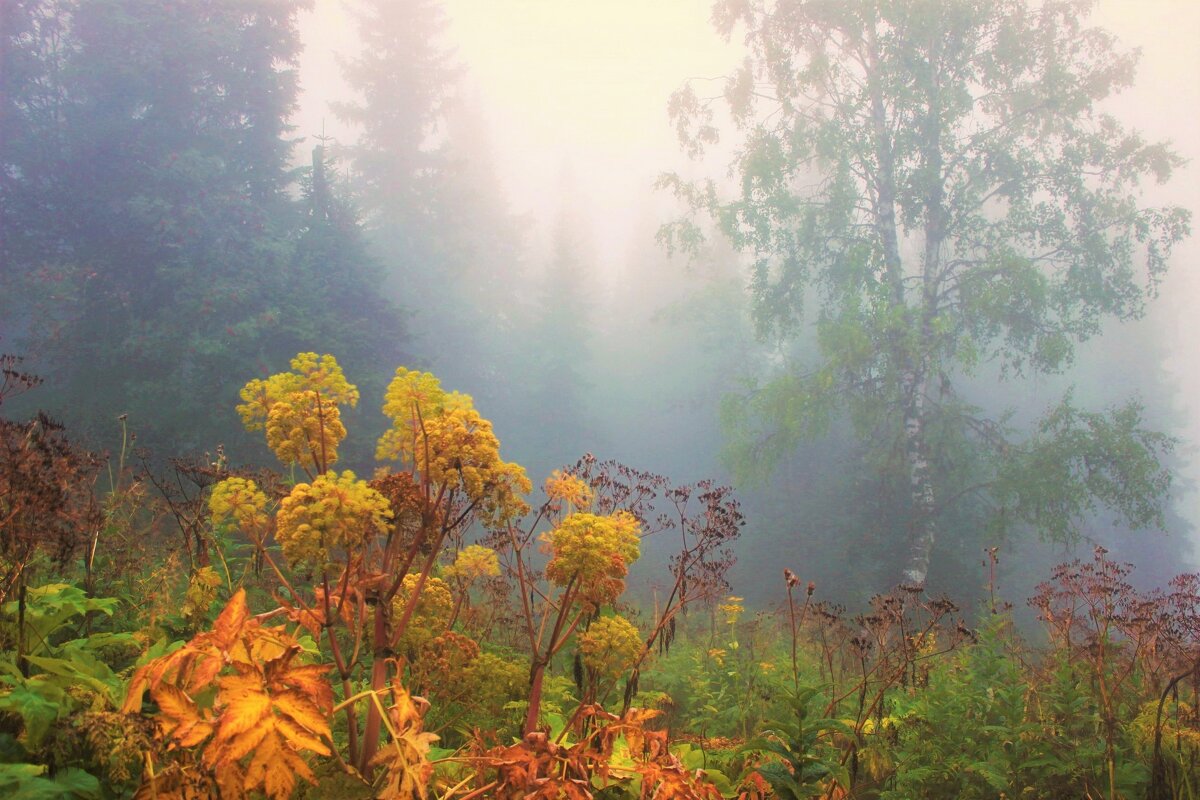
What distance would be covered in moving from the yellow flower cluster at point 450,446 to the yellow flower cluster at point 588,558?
19 centimetres

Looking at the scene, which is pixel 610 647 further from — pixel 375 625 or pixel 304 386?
pixel 304 386

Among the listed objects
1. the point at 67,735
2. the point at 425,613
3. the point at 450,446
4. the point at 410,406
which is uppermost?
the point at 410,406

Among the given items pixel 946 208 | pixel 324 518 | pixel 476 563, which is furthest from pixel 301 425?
pixel 946 208

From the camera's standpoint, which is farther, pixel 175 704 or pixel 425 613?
pixel 425 613

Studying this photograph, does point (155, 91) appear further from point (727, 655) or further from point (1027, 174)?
point (1027, 174)

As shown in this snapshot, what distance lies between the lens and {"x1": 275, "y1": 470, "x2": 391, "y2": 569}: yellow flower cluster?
5.34 ft

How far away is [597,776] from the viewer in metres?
1.95

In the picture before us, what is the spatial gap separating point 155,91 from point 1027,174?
75.6ft

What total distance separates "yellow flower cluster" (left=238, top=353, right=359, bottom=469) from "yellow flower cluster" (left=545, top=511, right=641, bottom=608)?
82 cm

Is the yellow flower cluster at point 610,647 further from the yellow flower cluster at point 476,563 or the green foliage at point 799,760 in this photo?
the yellow flower cluster at point 476,563

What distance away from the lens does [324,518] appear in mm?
1642

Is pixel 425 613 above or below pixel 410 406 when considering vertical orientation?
below

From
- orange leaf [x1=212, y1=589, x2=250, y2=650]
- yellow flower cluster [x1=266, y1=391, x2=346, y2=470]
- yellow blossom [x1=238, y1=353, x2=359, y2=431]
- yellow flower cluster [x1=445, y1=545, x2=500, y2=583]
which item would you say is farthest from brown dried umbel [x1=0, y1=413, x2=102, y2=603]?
yellow flower cluster [x1=445, y1=545, x2=500, y2=583]

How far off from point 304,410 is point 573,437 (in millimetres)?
28647
